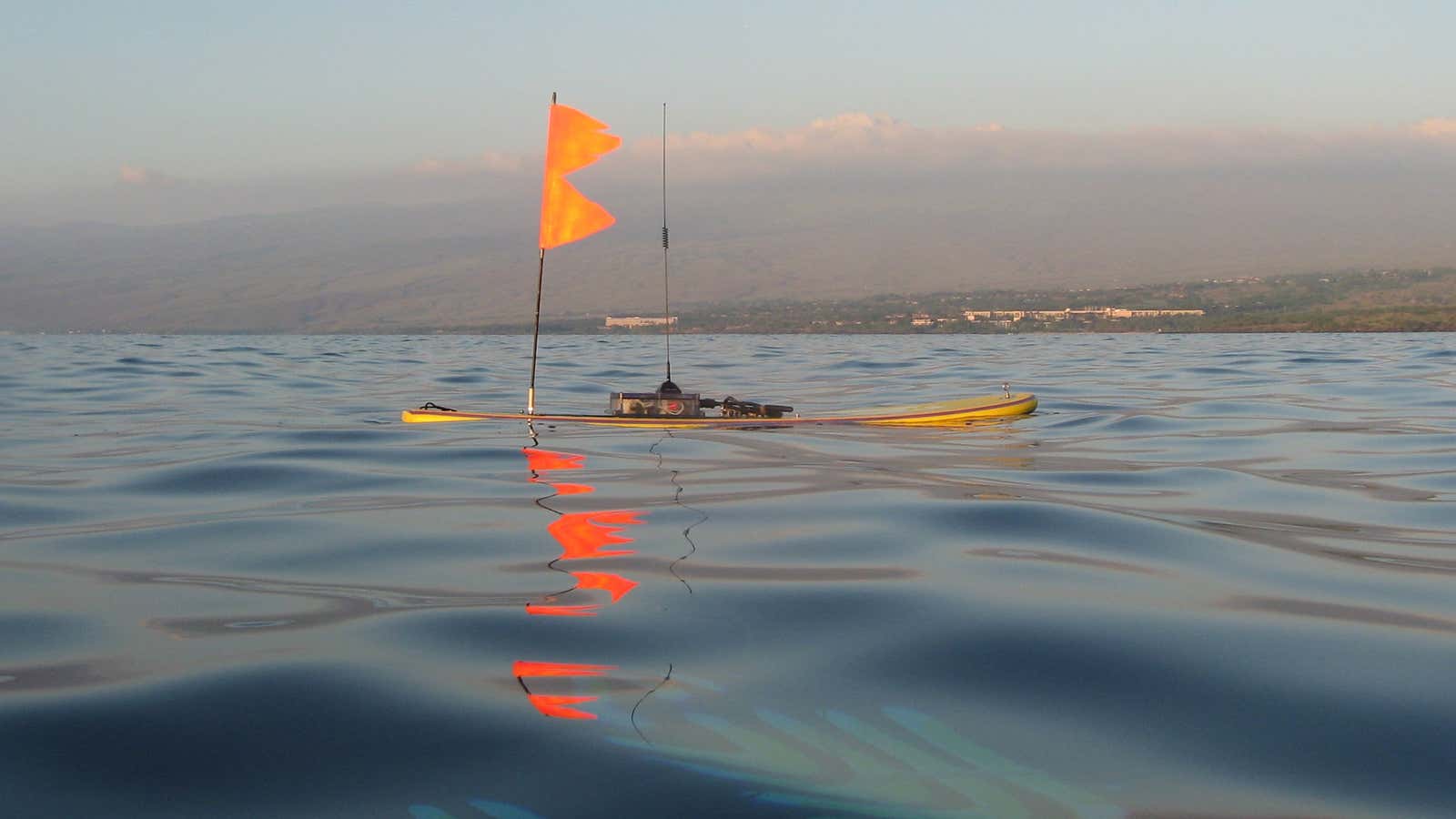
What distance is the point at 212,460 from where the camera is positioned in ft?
50.7

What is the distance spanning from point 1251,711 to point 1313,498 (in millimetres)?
7796

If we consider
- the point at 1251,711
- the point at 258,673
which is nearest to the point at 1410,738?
the point at 1251,711

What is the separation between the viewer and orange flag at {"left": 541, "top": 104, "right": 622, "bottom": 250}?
56.2ft

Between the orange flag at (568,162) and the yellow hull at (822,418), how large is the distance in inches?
128

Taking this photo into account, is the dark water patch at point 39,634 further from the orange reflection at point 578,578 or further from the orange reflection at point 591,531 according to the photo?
the orange reflection at point 591,531

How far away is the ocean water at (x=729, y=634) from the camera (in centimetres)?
444

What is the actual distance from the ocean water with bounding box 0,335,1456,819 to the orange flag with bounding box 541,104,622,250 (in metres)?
3.51

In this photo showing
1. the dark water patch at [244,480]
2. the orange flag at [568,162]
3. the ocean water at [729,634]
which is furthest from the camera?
the orange flag at [568,162]

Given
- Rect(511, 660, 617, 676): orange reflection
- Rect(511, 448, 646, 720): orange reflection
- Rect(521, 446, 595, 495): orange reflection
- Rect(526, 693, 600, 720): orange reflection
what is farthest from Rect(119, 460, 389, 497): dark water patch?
Rect(526, 693, 600, 720): orange reflection

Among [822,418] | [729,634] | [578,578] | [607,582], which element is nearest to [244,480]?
[578,578]

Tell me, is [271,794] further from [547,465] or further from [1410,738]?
[547,465]

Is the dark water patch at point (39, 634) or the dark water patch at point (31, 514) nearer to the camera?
the dark water patch at point (39, 634)

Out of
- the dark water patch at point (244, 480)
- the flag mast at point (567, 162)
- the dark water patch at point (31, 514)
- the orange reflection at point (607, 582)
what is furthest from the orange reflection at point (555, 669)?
the flag mast at point (567, 162)

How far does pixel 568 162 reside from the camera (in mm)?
17234
